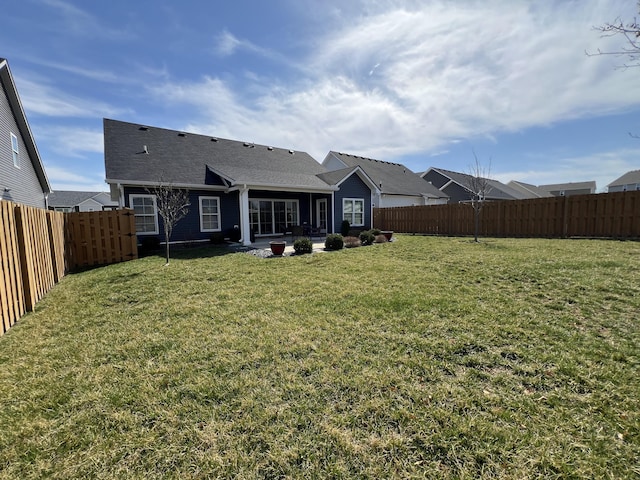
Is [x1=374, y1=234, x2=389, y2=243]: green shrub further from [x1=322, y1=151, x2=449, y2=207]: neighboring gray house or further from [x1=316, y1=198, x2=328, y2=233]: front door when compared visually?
[x1=322, y1=151, x2=449, y2=207]: neighboring gray house

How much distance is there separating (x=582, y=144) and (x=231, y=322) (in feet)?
97.8

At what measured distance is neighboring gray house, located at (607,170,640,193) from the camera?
39588 millimetres

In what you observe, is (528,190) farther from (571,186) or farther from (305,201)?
(305,201)

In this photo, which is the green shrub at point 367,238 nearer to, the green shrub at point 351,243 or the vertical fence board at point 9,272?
the green shrub at point 351,243

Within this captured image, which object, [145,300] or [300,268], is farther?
[300,268]

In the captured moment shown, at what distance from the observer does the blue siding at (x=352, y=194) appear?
16203 millimetres

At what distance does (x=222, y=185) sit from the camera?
13297mm

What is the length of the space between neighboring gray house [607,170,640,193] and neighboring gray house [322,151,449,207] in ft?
116

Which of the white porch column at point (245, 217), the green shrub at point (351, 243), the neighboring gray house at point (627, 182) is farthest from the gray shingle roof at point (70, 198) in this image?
the neighboring gray house at point (627, 182)

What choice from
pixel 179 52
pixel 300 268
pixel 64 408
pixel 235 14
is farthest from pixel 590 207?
pixel 179 52

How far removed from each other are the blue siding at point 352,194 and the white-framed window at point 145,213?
29.8 feet

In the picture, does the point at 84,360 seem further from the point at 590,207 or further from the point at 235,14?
the point at 590,207

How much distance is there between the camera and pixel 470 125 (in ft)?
55.6

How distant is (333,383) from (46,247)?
7.77m
